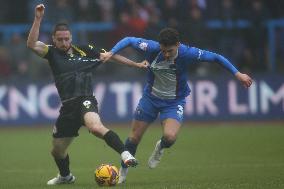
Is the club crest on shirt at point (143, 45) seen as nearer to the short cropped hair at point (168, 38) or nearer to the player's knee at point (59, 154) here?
the short cropped hair at point (168, 38)

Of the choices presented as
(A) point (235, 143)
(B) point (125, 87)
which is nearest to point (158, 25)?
(B) point (125, 87)

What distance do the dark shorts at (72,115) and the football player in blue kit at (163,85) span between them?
718 millimetres

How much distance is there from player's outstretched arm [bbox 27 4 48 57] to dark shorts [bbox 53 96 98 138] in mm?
822

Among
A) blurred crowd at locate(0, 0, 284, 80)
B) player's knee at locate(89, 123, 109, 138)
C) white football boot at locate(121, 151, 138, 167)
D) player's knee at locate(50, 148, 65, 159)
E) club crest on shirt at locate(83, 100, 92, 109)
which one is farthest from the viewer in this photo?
blurred crowd at locate(0, 0, 284, 80)

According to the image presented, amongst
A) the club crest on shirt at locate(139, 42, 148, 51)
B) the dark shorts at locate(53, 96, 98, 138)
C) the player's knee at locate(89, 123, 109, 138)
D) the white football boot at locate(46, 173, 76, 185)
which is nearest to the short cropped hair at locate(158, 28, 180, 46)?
the club crest on shirt at locate(139, 42, 148, 51)

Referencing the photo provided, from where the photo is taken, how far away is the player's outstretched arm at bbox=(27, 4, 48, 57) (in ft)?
37.2

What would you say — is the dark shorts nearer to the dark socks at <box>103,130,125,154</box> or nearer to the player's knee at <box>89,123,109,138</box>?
the player's knee at <box>89,123,109,138</box>

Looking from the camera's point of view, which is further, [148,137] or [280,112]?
[280,112]

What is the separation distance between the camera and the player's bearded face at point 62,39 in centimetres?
1177

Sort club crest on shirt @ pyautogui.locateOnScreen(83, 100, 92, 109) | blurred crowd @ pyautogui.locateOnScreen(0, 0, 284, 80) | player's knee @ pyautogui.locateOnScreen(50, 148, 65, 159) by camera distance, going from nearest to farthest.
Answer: club crest on shirt @ pyautogui.locateOnScreen(83, 100, 92, 109) → player's knee @ pyautogui.locateOnScreen(50, 148, 65, 159) → blurred crowd @ pyautogui.locateOnScreen(0, 0, 284, 80)

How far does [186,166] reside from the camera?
1405cm

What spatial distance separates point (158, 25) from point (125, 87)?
1.81 meters

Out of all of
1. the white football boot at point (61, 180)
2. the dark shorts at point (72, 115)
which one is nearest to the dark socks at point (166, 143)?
the dark shorts at point (72, 115)

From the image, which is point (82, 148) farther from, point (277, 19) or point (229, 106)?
point (277, 19)
